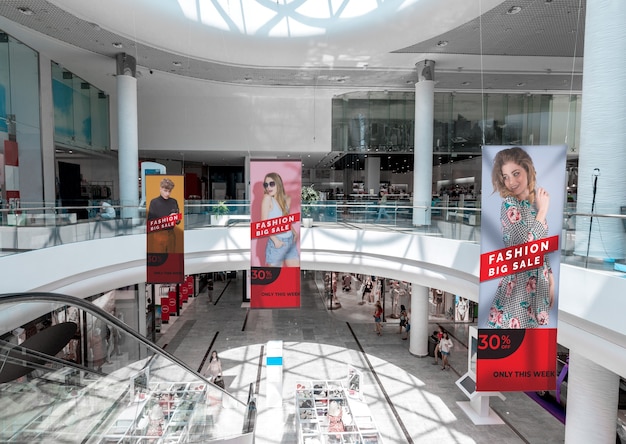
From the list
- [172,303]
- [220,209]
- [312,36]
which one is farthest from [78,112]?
[312,36]

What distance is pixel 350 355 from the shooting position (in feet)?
45.4

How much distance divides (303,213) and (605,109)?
8247 millimetres

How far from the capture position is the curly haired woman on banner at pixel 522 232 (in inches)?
164

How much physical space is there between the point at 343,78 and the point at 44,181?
11.6 metres

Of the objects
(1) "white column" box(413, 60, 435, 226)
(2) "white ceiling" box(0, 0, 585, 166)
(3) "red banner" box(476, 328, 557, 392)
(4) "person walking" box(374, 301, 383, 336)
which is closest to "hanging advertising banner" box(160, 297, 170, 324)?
(4) "person walking" box(374, 301, 383, 336)

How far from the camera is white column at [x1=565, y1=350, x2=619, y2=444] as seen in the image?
6.38 meters

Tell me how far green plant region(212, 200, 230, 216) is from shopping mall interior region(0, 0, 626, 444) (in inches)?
2.3

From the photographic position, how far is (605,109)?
19.9ft

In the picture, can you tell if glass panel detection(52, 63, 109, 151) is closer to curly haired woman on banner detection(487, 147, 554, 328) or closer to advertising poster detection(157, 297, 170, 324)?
advertising poster detection(157, 297, 170, 324)

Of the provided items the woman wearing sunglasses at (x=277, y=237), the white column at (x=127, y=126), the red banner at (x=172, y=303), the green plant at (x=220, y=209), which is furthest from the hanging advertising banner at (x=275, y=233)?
the red banner at (x=172, y=303)

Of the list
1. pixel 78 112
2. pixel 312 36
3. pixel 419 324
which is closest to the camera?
pixel 312 36

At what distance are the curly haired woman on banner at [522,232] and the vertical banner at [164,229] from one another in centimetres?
592

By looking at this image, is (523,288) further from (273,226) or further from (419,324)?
(419,324)

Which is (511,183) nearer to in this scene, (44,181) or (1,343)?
(1,343)
